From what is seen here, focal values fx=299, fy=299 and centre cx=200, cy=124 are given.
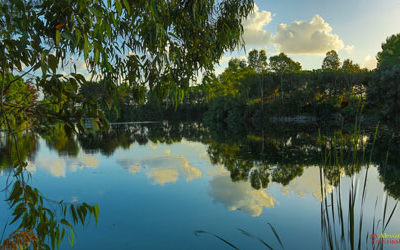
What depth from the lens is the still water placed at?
4.32 metres

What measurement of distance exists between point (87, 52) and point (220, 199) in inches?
214

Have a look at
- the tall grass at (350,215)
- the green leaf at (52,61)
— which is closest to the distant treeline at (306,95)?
the tall grass at (350,215)

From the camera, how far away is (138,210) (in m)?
5.90

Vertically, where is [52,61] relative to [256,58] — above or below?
below

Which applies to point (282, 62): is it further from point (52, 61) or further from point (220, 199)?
point (52, 61)

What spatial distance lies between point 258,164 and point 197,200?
4175mm

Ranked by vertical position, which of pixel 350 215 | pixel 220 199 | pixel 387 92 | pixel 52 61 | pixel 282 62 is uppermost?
pixel 282 62

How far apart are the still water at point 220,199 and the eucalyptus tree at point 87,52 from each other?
342 millimetres

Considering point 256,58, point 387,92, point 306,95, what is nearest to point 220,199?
point 387,92

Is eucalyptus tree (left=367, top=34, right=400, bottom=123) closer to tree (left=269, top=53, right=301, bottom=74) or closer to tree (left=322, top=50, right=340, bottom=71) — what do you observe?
tree (left=269, top=53, right=301, bottom=74)

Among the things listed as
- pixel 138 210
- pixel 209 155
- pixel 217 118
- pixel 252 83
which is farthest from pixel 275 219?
pixel 217 118

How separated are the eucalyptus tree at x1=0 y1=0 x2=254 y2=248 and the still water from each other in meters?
0.34

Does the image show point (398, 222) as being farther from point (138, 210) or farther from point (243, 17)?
point (138, 210)

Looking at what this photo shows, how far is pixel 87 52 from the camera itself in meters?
1.43
